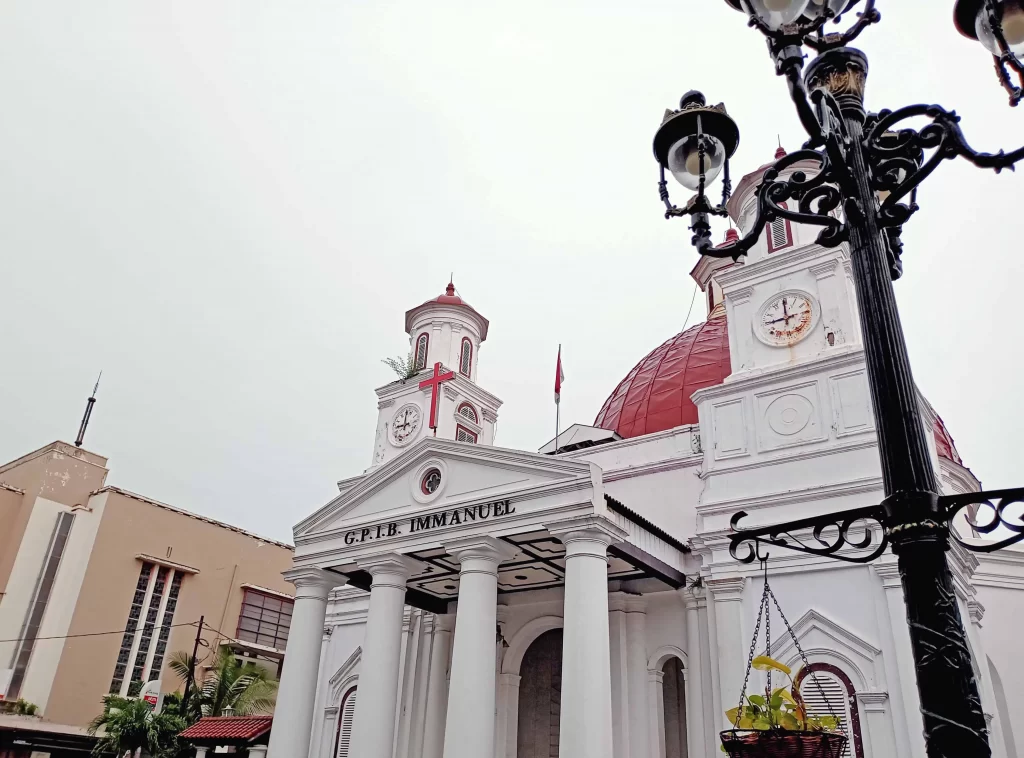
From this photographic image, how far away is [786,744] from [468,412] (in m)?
18.4

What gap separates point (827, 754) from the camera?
13.4 ft

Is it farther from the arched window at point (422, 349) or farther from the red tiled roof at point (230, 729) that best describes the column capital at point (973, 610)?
the red tiled roof at point (230, 729)

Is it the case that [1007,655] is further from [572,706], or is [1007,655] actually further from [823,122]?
[823,122]

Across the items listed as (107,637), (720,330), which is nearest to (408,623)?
(720,330)

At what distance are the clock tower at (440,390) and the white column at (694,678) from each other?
7463 millimetres

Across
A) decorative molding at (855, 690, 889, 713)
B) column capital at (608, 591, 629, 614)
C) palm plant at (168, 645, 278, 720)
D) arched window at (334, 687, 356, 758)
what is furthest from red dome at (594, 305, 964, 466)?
palm plant at (168, 645, 278, 720)

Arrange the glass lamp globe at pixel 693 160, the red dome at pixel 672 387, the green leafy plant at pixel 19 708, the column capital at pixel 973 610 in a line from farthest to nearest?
the green leafy plant at pixel 19 708 → the red dome at pixel 672 387 → the column capital at pixel 973 610 → the glass lamp globe at pixel 693 160

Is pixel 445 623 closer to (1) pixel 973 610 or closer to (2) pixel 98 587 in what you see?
(1) pixel 973 610

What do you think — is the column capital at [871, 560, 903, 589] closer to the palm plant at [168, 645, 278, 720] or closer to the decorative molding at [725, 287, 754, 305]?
the decorative molding at [725, 287, 754, 305]

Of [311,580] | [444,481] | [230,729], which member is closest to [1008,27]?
[444,481]

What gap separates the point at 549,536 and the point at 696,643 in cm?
372

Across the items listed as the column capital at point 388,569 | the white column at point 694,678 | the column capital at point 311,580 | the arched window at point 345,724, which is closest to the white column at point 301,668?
the column capital at point 311,580

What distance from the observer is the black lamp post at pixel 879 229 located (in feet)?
11.1

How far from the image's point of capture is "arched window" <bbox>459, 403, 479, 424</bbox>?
72.0 ft
